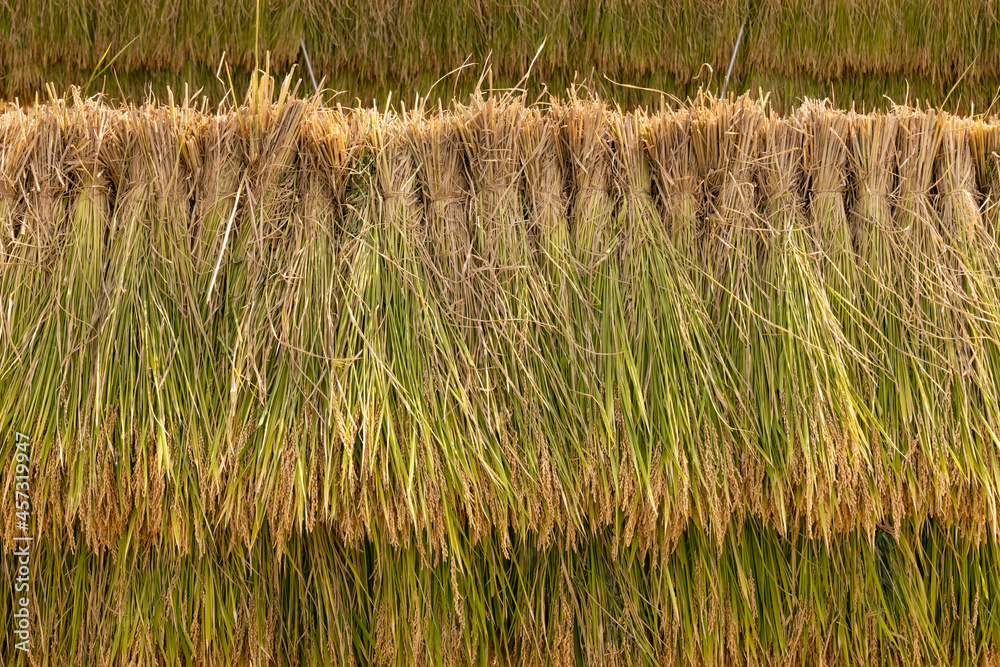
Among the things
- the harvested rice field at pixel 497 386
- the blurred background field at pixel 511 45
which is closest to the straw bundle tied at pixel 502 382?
the harvested rice field at pixel 497 386

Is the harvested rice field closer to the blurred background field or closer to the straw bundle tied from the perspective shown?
the straw bundle tied

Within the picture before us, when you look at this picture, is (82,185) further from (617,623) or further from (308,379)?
(617,623)

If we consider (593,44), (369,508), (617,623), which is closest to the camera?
(369,508)

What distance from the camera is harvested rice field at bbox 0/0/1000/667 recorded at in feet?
2.34

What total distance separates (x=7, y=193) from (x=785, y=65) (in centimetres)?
140

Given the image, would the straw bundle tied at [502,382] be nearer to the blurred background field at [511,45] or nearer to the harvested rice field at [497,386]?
the harvested rice field at [497,386]

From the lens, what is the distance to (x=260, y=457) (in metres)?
0.70

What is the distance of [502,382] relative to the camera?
74cm

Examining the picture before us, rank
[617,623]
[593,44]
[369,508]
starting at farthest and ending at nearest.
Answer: [593,44]
[617,623]
[369,508]

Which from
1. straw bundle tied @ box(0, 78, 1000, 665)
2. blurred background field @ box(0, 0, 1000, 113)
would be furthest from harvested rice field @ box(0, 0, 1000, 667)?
blurred background field @ box(0, 0, 1000, 113)

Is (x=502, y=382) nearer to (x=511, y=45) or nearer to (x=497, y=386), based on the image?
(x=497, y=386)

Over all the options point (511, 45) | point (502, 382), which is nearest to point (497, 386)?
point (502, 382)

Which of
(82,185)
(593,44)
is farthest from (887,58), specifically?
(82,185)

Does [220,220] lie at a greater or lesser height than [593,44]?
lesser
